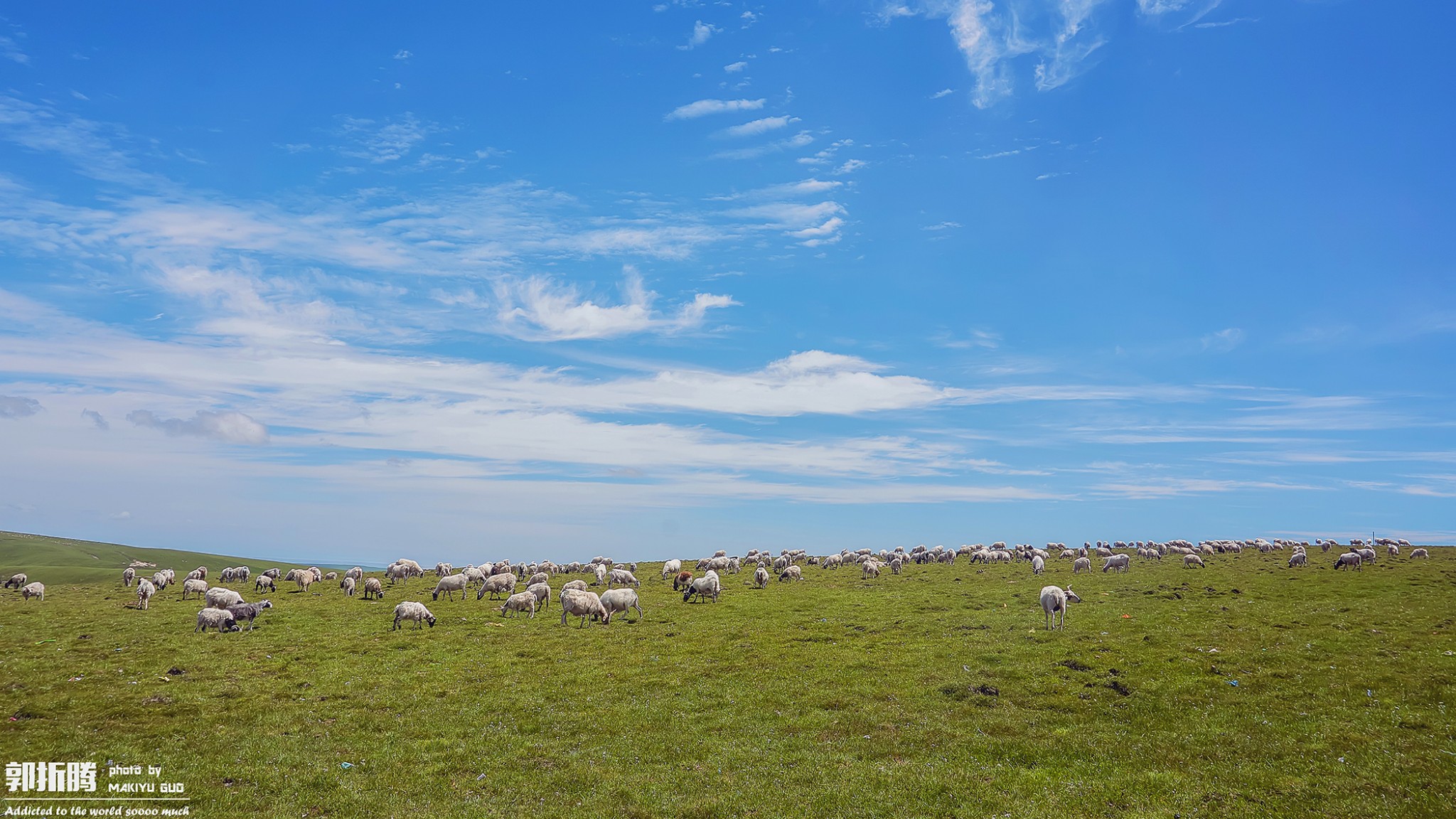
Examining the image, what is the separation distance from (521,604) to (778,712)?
26.6 meters

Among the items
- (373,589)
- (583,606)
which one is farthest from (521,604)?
(373,589)

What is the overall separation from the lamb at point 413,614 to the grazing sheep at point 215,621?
905cm

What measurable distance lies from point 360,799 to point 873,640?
25046 mm

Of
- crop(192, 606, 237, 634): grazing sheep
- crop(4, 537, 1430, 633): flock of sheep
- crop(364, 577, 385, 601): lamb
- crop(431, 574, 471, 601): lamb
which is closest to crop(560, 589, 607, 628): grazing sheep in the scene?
crop(4, 537, 1430, 633): flock of sheep

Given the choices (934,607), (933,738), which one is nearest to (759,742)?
(933,738)

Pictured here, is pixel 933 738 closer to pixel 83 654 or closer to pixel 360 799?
pixel 360 799

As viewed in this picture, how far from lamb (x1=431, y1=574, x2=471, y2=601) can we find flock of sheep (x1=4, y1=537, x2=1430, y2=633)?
8 cm

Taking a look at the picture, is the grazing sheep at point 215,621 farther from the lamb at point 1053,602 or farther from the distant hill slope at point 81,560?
the distant hill slope at point 81,560

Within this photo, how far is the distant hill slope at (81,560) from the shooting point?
347 ft

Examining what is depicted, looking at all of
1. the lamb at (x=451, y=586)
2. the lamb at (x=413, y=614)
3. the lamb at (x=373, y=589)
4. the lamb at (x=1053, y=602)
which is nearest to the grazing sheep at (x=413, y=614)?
the lamb at (x=413, y=614)

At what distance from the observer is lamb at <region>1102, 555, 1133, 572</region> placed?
67750mm

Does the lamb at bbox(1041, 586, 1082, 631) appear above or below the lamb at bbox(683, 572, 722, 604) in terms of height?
above

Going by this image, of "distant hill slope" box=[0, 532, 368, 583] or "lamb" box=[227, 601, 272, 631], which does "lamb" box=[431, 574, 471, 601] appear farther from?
"distant hill slope" box=[0, 532, 368, 583]

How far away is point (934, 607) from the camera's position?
45.7 m
